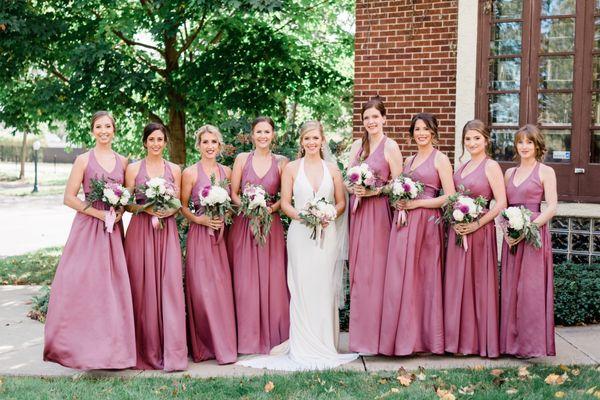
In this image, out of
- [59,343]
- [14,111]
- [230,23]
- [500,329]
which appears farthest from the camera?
[14,111]

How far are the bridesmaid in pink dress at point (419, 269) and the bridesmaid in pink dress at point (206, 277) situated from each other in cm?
138

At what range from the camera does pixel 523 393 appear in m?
4.84

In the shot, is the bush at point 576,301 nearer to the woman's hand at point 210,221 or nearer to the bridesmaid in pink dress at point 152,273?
the woman's hand at point 210,221

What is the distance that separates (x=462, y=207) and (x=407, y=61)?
365cm

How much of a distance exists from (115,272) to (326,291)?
1839mm

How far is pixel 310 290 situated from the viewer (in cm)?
602

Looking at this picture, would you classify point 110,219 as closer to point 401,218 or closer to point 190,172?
point 190,172

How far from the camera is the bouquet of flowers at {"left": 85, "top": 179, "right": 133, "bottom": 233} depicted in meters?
5.36

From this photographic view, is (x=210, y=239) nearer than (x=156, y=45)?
Yes

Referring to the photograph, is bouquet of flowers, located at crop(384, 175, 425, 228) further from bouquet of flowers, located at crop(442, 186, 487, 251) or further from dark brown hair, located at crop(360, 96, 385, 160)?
dark brown hair, located at crop(360, 96, 385, 160)

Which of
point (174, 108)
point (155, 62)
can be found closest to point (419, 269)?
point (174, 108)

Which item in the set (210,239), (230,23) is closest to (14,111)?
(230,23)

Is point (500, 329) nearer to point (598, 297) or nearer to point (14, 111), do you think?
point (598, 297)

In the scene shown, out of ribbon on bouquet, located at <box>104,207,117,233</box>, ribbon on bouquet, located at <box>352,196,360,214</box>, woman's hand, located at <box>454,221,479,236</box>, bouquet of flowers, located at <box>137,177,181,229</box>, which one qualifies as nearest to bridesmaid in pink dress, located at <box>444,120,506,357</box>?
woman's hand, located at <box>454,221,479,236</box>
